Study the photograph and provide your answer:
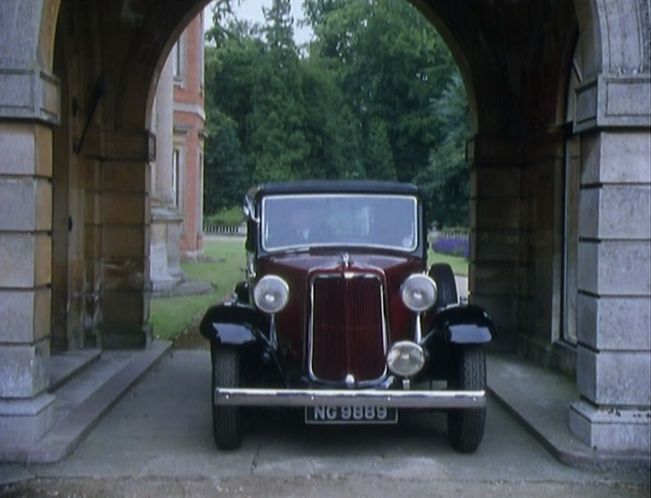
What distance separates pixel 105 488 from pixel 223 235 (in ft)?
182

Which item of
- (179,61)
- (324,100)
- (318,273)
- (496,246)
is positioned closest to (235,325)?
(318,273)

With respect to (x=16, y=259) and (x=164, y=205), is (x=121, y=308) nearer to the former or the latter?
(x=16, y=259)

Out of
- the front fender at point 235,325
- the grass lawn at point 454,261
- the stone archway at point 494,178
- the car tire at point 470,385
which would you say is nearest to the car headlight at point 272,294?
the front fender at point 235,325

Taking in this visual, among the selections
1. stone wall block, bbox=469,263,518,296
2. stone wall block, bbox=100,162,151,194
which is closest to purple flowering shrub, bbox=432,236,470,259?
stone wall block, bbox=469,263,518,296

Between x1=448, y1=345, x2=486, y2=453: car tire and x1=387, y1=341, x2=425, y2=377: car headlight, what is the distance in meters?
0.46

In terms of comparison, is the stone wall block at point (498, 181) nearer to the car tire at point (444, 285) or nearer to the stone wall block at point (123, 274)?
the car tire at point (444, 285)

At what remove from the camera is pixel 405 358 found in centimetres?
758

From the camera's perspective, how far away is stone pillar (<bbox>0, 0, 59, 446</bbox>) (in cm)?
743

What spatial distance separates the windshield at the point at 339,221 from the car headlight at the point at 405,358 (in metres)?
1.33

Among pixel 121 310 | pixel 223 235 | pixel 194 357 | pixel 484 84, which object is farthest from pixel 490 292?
pixel 223 235

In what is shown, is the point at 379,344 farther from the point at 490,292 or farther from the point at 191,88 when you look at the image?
the point at 191,88

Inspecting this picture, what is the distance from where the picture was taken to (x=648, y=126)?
7527 millimetres

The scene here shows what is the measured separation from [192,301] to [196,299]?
470 mm

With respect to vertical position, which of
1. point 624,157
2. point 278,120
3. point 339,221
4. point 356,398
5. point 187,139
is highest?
point 278,120
